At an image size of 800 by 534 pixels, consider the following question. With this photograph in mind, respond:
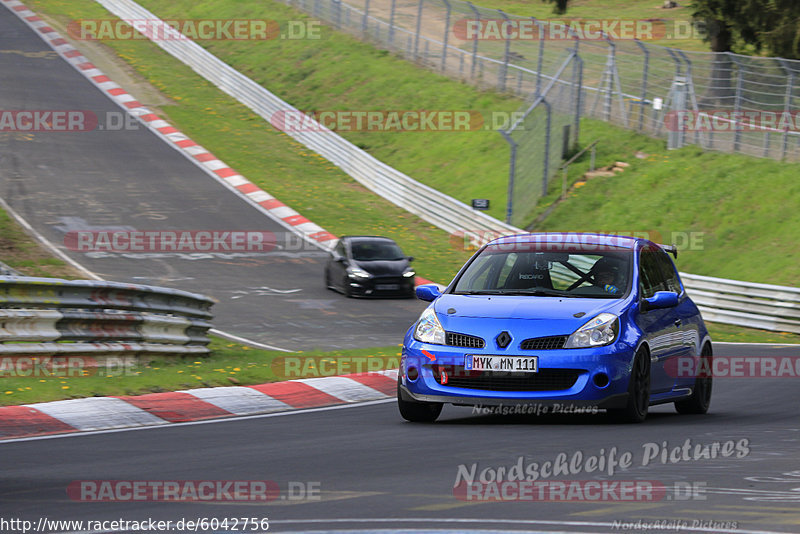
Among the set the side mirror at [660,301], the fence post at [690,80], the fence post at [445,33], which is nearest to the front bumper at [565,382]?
the side mirror at [660,301]

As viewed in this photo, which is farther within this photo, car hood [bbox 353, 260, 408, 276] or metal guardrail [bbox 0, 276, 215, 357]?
car hood [bbox 353, 260, 408, 276]

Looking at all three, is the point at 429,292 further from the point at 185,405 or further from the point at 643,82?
the point at 643,82

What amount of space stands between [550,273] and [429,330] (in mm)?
1186

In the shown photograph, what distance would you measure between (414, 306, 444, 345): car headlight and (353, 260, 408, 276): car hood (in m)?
14.8

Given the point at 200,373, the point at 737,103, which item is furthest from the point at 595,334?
the point at 737,103

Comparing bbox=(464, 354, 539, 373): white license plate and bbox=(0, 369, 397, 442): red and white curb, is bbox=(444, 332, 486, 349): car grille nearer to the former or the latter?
bbox=(464, 354, 539, 373): white license plate

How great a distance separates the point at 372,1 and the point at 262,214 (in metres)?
20.2

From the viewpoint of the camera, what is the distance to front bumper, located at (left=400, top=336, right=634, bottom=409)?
9016mm

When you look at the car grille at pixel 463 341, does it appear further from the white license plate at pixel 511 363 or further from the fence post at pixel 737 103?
the fence post at pixel 737 103

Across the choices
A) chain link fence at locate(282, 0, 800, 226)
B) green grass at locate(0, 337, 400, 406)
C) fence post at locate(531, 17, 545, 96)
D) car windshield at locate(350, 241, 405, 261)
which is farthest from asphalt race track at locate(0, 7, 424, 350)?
fence post at locate(531, 17, 545, 96)

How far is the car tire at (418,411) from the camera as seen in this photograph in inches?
381

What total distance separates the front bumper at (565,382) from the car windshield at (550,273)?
816mm

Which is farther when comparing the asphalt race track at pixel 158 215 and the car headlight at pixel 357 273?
the car headlight at pixel 357 273


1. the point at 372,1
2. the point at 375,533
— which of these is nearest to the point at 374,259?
the point at 375,533
